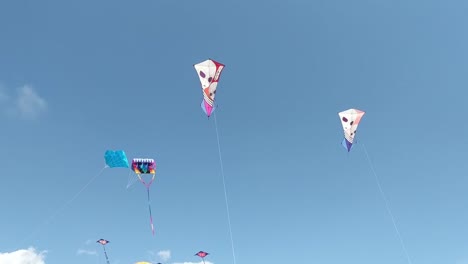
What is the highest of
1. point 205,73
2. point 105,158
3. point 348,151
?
point 205,73

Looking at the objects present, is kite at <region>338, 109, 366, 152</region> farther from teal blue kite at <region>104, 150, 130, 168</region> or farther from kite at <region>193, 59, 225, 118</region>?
teal blue kite at <region>104, 150, 130, 168</region>

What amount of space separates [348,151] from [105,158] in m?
20.4

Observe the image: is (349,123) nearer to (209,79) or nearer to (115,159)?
(209,79)

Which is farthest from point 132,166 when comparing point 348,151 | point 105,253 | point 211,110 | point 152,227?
point 348,151

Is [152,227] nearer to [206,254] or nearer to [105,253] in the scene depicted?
[105,253]

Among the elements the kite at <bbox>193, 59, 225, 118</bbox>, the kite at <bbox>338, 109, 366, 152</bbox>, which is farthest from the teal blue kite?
the kite at <bbox>338, 109, 366, 152</bbox>

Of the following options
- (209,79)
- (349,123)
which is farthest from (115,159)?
(349,123)

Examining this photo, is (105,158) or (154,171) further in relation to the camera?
(154,171)

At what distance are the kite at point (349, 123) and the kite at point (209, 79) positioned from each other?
1218cm

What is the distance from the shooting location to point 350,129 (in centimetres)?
3797

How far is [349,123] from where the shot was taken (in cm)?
3788

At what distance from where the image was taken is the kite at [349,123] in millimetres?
37459

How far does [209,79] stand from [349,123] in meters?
13.5

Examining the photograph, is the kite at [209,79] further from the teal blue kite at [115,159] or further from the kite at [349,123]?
the kite at [349,123]
